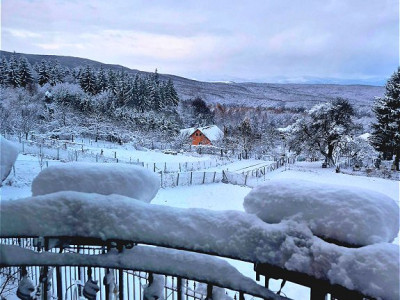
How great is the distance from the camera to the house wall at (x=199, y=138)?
6126 cm

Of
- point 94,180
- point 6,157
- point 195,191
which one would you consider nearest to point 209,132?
point 195,191

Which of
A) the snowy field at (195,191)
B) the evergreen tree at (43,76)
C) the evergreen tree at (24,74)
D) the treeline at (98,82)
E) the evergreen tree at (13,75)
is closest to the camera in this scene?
the snowy field at (195,191)

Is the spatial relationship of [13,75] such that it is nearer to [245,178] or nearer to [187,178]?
[187,178]

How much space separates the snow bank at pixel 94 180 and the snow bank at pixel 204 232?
0.46 ft

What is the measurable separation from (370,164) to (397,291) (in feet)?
130

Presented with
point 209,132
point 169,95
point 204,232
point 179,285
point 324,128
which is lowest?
point 209,132

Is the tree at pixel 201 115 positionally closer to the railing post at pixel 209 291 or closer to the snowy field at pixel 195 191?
the snowy field at pixel 195 191

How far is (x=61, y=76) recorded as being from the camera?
69125 mm

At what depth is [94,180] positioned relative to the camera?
210 centimetres

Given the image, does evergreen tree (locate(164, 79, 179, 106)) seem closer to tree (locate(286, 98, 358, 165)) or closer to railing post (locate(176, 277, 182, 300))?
tree (locate(286, 98, 358, 165))

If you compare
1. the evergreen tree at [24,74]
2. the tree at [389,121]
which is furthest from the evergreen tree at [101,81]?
the tree at [389,121]

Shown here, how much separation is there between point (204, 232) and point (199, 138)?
6022 centimetres

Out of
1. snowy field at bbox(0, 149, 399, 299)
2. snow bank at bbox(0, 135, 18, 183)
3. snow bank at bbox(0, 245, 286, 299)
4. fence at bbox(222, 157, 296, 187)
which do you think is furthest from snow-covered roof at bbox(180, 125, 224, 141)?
snow bank at bbox(0, 245, 286, 299)

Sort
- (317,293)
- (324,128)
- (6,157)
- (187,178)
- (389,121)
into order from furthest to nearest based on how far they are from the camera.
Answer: (324,128), (389,121), (187,178), (6,157), (317,293)
